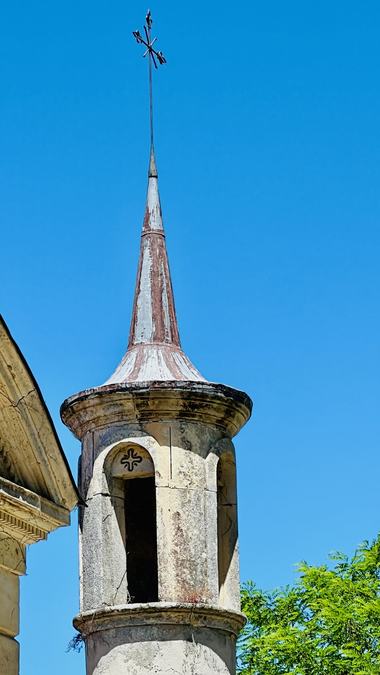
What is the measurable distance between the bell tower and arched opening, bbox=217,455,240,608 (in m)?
0.01

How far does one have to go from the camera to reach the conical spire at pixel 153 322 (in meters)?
18.2

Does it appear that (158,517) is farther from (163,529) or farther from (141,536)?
(141,536)

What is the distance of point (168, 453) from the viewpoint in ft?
58.3

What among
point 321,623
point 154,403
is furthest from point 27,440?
point 321,623

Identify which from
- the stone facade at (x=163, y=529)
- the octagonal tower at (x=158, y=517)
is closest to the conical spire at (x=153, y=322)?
the octagonal tower at (x=158, y=517)

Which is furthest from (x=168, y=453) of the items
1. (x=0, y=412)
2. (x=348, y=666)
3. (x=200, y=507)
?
(x=348, y=666)

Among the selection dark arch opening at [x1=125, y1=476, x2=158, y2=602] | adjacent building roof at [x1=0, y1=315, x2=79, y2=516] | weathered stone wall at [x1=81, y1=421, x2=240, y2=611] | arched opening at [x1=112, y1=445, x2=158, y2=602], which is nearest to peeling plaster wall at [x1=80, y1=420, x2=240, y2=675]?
weathered stone wall at [x1=81, y1=421, x2=240, y2=611]

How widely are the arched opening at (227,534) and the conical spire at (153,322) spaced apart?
1.08 m

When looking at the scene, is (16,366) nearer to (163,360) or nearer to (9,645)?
(9,645)

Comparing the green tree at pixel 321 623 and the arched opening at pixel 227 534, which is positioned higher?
the green tree at pixel 321 623

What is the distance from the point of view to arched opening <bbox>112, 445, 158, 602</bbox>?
1836 cm

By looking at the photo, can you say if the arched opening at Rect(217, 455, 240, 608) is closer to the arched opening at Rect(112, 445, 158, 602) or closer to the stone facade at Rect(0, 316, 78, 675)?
the arched opening at Rect(112, 445, 158, 602)

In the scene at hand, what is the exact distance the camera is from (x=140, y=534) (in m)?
18.8

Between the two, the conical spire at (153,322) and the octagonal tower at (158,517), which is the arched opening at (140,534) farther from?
the conical spire at (153,322)
